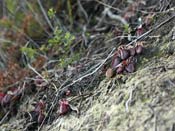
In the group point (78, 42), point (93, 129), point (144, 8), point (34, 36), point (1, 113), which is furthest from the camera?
point (34, 36)

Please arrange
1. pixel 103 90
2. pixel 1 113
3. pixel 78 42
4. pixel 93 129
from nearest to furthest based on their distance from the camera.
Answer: pixel 93 129
pixel 103 90
pixel 1 113
pixel 78 42

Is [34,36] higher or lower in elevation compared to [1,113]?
higher

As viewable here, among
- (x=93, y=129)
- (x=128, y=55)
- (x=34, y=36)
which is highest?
(x=34, y=36)

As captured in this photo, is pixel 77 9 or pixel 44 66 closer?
pixel 44 66

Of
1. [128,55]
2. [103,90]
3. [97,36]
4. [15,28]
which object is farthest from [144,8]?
[15,28]

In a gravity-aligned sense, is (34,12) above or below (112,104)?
above

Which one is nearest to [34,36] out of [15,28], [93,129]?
[15,28]

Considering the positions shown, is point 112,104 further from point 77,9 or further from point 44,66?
point 77,9

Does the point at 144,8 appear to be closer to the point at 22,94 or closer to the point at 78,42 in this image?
the point at 78,42

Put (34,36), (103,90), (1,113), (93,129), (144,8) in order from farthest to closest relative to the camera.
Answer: (34,36) < (144,8) < (1,113) < (103,90) < (93,129)
